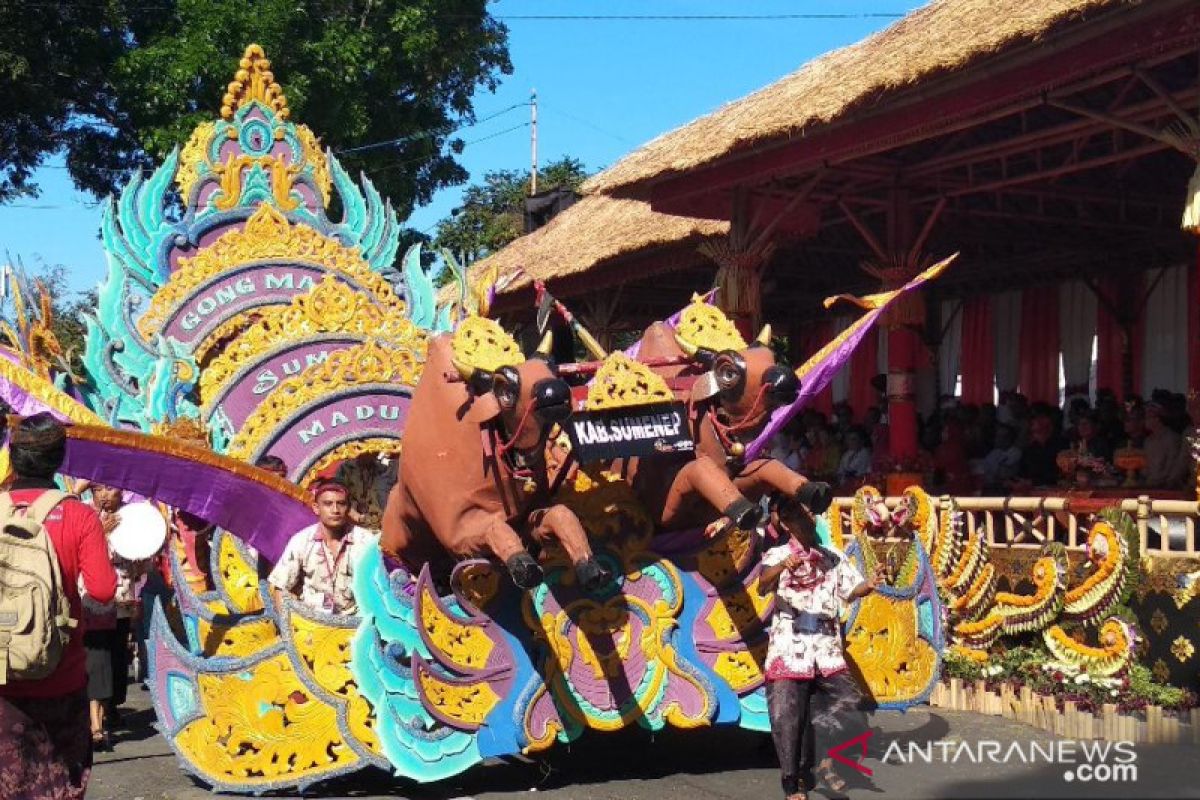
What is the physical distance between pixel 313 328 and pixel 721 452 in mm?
3831

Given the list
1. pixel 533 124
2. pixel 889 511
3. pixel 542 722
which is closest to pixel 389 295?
pixel 889 511

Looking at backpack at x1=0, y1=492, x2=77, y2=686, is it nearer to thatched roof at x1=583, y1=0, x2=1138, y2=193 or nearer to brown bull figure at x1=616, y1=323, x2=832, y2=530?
brown bull figure at x1=616, y1=323, x2=832, y2=530

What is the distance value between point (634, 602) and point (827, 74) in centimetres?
693

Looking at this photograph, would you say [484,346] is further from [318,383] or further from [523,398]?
[318,383]

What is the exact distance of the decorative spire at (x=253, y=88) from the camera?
10984 mm

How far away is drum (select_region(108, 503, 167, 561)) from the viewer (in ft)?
25.1

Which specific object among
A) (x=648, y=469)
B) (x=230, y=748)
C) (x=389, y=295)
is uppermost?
(x=389, y=295)

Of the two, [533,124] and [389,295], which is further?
[533,124]

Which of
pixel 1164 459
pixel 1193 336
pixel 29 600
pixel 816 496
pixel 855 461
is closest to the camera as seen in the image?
pixel 29 600

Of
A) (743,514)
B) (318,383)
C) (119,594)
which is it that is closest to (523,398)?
(743,514)

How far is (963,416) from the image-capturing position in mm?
13727

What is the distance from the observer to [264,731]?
20.5 ft

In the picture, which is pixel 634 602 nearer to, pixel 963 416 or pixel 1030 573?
pixel 1030 573

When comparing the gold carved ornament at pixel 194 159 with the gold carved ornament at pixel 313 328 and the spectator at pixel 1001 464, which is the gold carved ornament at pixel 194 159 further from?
the spectator at pixel 1001 464
